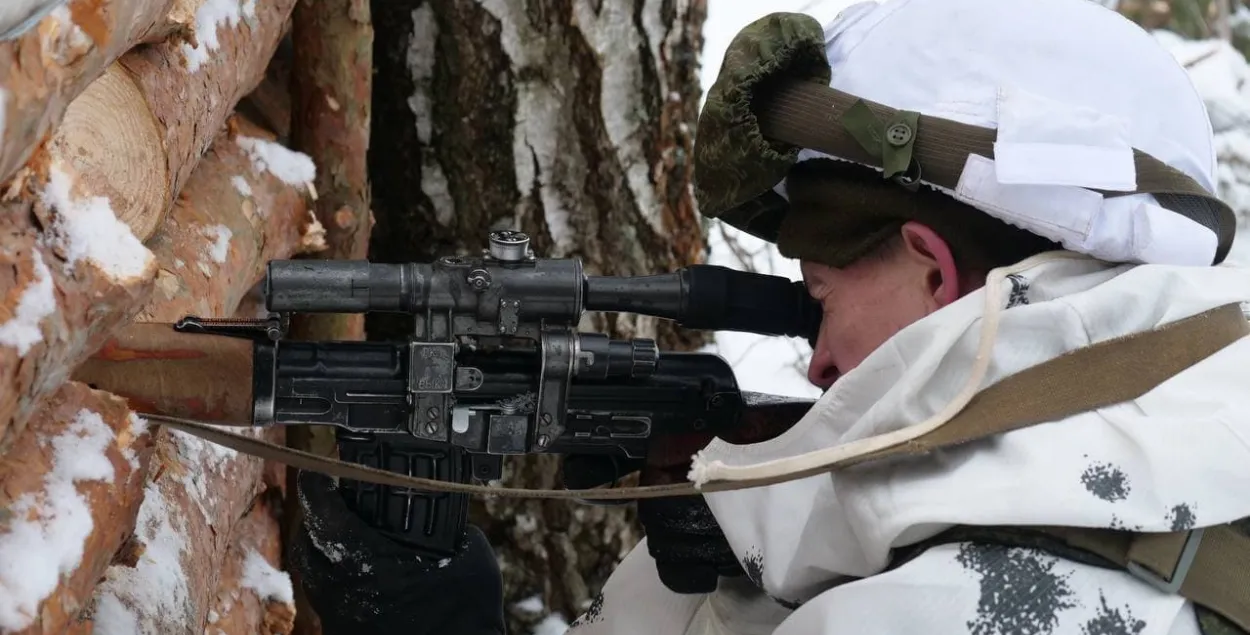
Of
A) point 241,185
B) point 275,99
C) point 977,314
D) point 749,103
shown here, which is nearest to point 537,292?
point 749,103

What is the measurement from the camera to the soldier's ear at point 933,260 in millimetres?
1654

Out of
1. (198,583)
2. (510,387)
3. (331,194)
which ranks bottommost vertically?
(198,583)

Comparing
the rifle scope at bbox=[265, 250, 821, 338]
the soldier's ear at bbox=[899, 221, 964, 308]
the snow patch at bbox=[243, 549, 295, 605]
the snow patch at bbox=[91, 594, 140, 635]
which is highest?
the soldier's ear at bbox=[899, 221, 964, 308]

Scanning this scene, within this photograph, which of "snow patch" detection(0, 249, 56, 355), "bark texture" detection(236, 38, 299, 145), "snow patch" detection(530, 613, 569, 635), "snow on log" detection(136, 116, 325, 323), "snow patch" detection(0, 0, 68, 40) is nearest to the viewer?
"snow patch" detection(0, 0, 68, 40)

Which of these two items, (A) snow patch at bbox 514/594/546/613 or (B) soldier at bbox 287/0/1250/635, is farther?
(A) snow patch at bbox 514/594/546/613

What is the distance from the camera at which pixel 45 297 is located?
1.24 metres

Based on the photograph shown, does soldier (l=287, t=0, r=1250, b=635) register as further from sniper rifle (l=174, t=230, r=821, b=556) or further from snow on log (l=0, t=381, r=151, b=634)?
snow on log (l=0, t=381, r=151, b=634)

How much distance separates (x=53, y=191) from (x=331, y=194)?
152 cm

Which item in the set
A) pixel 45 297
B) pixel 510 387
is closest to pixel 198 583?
pixel 510 387

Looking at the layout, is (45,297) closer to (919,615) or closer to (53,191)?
(53,191)

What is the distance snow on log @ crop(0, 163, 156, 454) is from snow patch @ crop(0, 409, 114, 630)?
9cm

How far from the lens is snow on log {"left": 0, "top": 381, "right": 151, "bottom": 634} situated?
1.32 meters

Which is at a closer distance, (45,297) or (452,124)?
(45,297)

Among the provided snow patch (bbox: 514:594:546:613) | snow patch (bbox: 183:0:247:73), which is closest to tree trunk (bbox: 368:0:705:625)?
snow patch (bbox: 514:594:546:613)
